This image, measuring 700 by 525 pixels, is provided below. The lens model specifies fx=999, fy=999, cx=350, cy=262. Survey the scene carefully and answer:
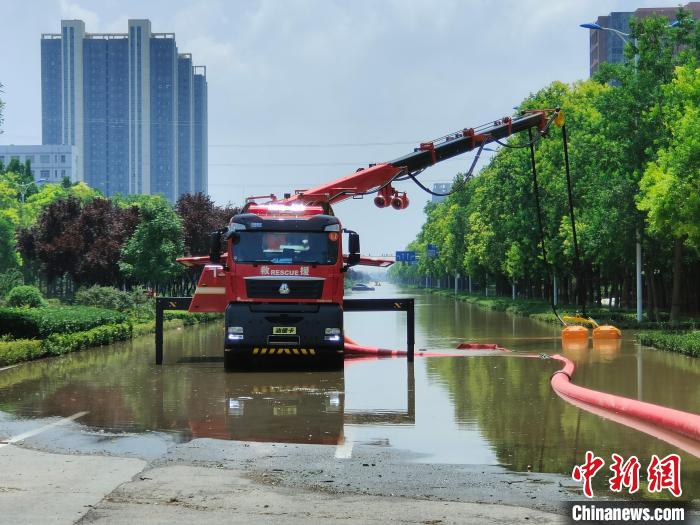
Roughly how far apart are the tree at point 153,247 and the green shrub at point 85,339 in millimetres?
15545

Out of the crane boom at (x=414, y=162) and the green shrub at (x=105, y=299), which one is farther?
the green shrub at (x=105, y=299)

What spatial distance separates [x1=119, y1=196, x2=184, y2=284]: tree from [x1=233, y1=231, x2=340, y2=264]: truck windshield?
30419mm

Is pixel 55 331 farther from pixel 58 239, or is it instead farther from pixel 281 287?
pixel 58 239

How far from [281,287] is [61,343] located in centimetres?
951

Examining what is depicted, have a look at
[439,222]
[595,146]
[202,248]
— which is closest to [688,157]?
[595,146]

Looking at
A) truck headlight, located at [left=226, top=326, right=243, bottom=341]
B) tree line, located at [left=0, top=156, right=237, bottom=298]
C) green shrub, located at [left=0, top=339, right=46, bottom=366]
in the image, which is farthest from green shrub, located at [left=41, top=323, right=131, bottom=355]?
tree line, located at [left=0, top=156, right=237, bottom=298]

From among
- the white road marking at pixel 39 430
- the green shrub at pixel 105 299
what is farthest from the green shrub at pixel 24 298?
the white road marking at pixel 39 430

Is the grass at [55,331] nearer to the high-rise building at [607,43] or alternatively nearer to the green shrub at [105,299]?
the green shrub at [105,299]

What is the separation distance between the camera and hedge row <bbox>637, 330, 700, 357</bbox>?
26.3 m

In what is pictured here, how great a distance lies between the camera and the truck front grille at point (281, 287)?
67.2 feet

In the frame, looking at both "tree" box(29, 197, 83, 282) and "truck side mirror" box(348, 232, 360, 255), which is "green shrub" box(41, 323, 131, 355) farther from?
"tree" box(29, 197, 83, 282)

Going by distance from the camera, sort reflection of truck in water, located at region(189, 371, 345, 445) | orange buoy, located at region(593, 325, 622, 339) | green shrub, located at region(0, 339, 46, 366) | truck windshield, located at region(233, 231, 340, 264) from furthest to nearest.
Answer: orange buoy, located at region(593, 325, 622, 339), green shrub, located at region(0, 339, 46, 366), truck windshield, located at region(233, 231, 340, 264), reflection of truck in water, located at region(189, 371, 345, 445)

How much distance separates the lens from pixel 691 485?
29.7ft

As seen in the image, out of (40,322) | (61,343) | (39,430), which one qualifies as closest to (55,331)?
(61,343)
